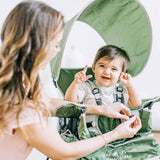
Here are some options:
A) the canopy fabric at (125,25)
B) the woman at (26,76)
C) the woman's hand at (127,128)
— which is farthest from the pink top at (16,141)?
the canopy fabric at (125,25)

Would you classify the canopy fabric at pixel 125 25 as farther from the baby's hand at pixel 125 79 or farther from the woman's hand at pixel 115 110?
the woman's hand at pixel 115 110

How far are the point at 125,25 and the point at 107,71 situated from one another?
39 cm

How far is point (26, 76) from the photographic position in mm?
891

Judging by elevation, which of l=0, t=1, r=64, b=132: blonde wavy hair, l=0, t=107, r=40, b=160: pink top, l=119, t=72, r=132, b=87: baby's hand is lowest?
l=0, t=107, r=40, b=160: pink top

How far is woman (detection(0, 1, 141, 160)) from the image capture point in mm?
864

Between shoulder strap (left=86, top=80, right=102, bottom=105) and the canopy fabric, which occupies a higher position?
the canopy fabric

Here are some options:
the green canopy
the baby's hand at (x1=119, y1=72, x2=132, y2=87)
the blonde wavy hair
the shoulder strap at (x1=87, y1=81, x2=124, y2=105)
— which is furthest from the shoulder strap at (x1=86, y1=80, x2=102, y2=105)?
the blonde wavy hair

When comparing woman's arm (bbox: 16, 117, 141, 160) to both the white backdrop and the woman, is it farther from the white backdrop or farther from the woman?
the white backdrop

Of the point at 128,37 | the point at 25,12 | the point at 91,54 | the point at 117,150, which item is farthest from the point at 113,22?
the point at 25,12

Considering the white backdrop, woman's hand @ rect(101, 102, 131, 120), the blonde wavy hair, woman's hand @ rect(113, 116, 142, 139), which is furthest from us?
the white backdrop

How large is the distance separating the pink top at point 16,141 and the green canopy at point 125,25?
613 millimetres

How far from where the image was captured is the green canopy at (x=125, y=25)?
5.31 feet

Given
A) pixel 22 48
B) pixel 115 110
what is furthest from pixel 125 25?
pixel 22 48

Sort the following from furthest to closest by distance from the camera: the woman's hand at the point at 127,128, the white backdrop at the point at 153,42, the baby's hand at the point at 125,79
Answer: the white backdrop at the point at 153,42, the baby's hand at the point at 125,79, the woman's hand at the point at 127,128
